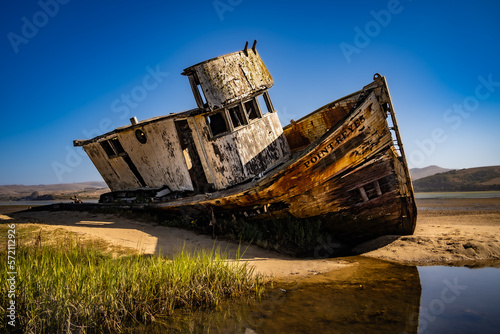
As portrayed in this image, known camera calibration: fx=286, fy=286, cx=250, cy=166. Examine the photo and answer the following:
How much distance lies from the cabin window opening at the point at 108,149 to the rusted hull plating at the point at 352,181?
244 inches

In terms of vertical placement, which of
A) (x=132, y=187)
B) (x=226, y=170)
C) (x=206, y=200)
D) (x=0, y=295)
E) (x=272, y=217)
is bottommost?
(x=272, y=217)

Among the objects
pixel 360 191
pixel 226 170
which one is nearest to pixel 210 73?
pixel 226 170

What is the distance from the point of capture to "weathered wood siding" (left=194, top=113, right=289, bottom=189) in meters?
7.63

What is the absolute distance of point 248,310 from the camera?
364 centimetres

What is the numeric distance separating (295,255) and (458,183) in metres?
22.1


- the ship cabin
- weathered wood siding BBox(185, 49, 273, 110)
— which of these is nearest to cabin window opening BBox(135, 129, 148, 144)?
the ship cabin

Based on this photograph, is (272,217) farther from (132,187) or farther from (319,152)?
(132,187)

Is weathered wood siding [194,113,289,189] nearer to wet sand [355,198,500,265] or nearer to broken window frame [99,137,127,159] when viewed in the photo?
wet sand [355,198,500,265]

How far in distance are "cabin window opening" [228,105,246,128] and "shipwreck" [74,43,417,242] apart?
0.03 meters

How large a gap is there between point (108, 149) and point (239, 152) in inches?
245

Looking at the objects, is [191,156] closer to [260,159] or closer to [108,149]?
[260,159]

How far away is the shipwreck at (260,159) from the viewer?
249 inches

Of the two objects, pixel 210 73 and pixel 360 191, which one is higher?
pixel 210 73

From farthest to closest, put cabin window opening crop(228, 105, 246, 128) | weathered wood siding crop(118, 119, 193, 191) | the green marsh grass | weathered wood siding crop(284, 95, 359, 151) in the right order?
weathered wood siding crop(118, 119, 193, 191)
weathered wood siding crop(284, 95, 359, 151)
cabin window opening crop(228, 105, 246, 128)
the green marsh grass
